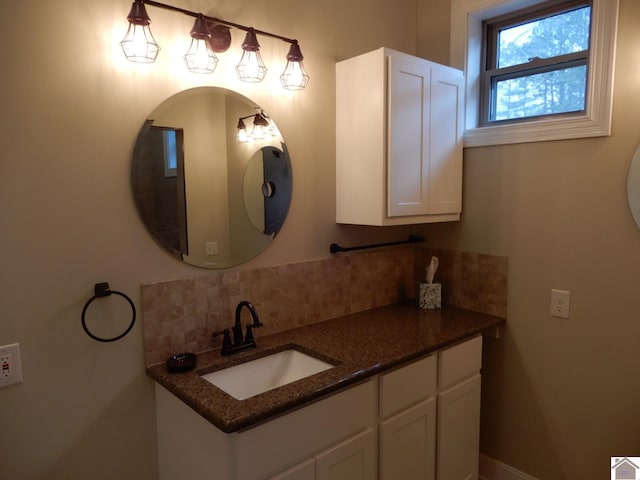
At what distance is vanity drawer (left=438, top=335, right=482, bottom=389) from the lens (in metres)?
1.95

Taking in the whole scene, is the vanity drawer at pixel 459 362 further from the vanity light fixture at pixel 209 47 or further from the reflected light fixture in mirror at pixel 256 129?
the vanity light fixture at pixel 209 47

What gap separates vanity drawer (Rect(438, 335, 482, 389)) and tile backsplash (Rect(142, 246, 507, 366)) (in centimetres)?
31

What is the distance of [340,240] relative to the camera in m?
2.25

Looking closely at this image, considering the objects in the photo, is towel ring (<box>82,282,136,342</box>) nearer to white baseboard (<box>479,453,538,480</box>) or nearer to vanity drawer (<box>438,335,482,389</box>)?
vanity drawer (<box>438,335,482,389</box>)

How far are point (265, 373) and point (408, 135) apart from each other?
4.07ft

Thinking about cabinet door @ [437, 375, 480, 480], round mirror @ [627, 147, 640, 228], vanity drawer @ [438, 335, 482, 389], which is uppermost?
round mirror @ [627, 147, 640, 228]

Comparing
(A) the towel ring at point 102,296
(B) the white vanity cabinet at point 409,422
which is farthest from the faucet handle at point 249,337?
(B) the white vanity cabinet at point 409,422

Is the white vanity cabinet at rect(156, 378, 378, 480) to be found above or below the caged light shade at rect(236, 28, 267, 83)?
below

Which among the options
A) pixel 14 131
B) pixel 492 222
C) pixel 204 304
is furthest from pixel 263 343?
pixel 492 222

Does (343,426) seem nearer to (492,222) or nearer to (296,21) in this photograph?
(492,222)

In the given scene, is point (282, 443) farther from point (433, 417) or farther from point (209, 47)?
point (209, 47)

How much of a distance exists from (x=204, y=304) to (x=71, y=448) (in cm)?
64

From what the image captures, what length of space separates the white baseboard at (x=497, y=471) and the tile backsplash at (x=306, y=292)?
0.83m

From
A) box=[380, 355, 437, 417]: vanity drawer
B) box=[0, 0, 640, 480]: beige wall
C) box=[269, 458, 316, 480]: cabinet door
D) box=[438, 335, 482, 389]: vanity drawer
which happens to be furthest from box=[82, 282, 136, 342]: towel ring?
box=[438, 335, 482, 389]: vanity drawer
